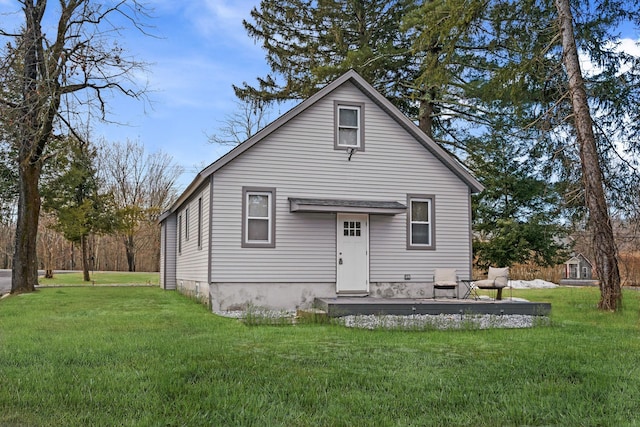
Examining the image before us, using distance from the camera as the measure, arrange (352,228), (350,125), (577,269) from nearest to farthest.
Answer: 1. (352,228)
2. (350,125)
3. (577,269)

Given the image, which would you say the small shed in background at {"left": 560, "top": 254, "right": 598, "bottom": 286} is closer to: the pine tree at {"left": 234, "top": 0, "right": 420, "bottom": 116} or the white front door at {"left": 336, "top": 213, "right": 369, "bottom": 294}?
the pine tree at {"left": 234, "top": 0, "right": 420, "bottom": 116}

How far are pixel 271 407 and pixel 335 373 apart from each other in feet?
4.80

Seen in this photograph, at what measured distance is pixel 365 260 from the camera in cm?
1504

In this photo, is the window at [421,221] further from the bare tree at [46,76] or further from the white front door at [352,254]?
the bare tree at [46,76]

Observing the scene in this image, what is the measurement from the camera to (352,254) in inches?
589

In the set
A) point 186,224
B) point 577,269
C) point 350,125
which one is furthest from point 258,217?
point 577,269

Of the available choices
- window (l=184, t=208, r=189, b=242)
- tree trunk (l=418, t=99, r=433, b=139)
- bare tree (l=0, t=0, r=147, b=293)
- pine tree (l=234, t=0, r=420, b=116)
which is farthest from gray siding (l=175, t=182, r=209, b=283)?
tree trunk (l=418, t=99, r=433, b=139)

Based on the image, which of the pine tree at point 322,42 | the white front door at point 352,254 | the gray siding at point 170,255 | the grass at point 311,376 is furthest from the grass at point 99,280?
the grass at point 311,376

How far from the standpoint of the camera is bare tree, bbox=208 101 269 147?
34.8 metres

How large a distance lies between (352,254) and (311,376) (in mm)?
8865

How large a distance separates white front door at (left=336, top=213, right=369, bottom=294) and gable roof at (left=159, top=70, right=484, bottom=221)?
270cm

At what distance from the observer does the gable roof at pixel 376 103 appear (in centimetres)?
1408

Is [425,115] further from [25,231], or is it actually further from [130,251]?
[130,251]

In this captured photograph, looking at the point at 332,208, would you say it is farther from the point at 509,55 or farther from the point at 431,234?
the point at 509,55
